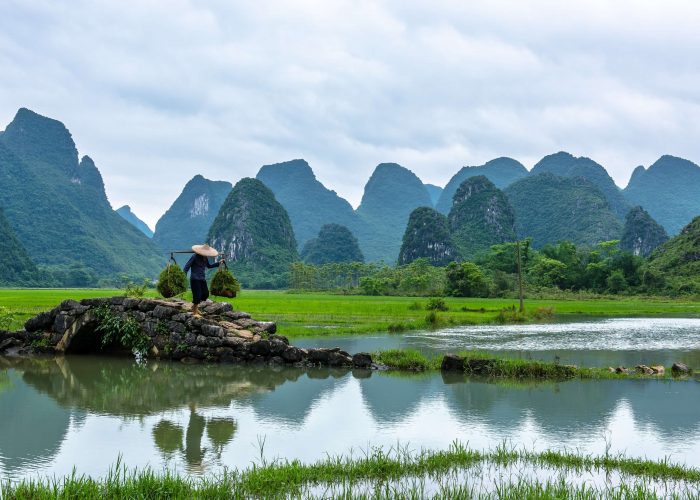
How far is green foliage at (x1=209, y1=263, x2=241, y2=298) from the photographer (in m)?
10.2

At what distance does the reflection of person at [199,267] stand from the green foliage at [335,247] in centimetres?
8726

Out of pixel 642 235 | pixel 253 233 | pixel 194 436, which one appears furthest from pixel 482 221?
pixel 194 436

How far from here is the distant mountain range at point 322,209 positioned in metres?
86.2

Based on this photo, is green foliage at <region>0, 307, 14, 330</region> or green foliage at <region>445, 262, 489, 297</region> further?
green foliage at <region>445, 262, 489, 297</region>

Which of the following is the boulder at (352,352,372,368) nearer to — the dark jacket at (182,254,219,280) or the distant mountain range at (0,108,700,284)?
the dark jacket at (182,254,219,280)

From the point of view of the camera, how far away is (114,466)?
4.49 m

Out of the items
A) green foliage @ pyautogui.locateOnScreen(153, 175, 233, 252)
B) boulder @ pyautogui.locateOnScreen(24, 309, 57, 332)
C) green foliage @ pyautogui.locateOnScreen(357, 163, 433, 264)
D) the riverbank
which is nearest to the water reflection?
the riverbank

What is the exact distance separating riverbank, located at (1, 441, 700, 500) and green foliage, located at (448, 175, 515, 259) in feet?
259

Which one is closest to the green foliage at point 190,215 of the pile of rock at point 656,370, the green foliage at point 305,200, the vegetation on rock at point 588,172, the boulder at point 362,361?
the green foliage at point 305,200

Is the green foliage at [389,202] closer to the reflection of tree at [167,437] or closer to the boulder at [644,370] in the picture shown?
the boulder at [644,370]

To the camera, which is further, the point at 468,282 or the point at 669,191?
the point at 669,191

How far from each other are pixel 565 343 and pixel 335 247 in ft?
281

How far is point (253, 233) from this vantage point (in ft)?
285

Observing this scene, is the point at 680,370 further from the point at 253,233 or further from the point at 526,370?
the point at 253,233
